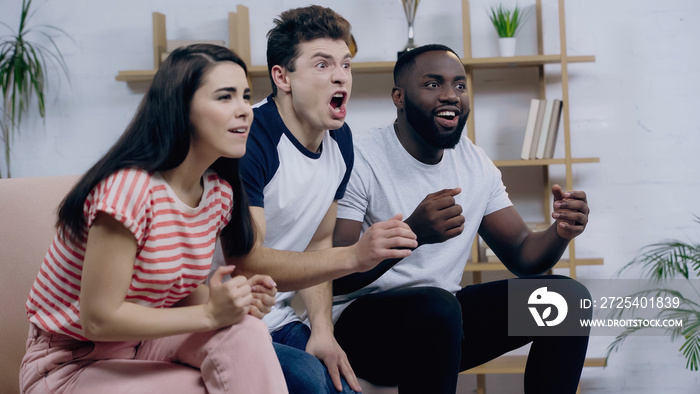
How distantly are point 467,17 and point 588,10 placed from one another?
600mm

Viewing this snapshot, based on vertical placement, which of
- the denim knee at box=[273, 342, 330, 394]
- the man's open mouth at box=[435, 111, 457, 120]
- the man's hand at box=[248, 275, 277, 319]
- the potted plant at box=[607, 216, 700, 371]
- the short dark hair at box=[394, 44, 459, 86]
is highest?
the short dark hair at box=[394, 44, 459, 86]

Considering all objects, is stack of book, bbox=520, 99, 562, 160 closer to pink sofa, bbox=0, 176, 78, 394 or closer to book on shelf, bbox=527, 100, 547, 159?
book on shelf, bbox=527, 100, 547, 159

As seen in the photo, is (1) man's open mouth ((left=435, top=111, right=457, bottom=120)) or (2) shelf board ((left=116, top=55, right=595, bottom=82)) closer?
(1) man's open mouth ((left=435, top=111, right=457, bottom=120))

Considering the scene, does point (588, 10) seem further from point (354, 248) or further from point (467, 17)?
point (354, 248)

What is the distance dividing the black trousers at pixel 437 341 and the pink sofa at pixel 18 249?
29.1 inches

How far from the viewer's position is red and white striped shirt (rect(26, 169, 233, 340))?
1.10 meters

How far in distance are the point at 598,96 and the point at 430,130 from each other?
1444 millimetres

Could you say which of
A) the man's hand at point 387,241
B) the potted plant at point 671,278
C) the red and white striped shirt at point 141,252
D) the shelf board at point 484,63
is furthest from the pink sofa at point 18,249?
the potted plant at point 671,278

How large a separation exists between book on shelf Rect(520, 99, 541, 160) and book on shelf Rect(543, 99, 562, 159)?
0.06 m

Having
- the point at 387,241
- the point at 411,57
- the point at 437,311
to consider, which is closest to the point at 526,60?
the point at 411,57

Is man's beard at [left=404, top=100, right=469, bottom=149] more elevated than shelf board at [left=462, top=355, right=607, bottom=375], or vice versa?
man's beard at [left=404, top=100, right=469, bottom=149]

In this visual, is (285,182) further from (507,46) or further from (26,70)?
(26,70)

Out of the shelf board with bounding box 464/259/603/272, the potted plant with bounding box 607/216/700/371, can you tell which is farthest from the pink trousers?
the potted plant with bounding box 607/216/700/371

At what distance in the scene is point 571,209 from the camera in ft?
5.47
